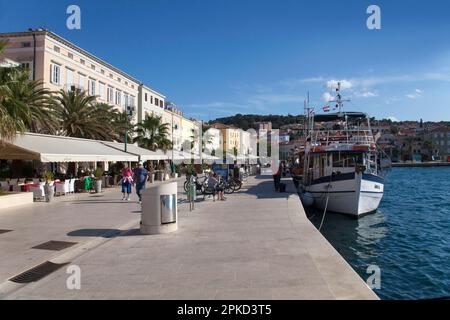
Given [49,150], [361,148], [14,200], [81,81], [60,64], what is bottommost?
[14,200]

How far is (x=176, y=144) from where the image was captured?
71.7 m

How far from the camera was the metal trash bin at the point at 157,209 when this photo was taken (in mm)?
10133

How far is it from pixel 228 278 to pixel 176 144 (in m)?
66.1

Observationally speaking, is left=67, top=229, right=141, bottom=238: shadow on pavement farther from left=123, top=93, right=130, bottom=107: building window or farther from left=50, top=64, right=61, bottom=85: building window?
left=123, top=93, right=130, bottom=107: building window

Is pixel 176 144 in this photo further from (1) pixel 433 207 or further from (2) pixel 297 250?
(2) pixel 297 250

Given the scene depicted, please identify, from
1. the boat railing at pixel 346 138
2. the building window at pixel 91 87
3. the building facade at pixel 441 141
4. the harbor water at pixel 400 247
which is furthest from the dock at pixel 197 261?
the building facade at pixel 441 141

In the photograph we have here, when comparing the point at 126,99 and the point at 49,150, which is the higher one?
the point at 126,99

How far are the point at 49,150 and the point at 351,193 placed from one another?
50.3 feet

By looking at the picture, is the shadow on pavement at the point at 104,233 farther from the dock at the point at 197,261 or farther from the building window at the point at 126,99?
the building window at the point at 126,99

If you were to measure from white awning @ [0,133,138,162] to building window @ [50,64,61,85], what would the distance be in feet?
39.2

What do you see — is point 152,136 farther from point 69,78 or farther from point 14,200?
point 14,200

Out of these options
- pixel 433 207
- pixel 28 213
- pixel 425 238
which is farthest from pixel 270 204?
pixel 433 207

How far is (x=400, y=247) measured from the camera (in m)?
14.0

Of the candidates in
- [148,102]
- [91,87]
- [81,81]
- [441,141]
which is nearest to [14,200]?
[81,81]
